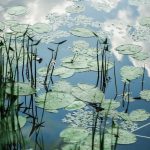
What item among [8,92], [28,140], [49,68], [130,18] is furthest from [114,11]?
[28,140]

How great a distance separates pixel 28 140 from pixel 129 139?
0.45 metres

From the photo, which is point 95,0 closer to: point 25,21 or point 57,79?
point 25,21

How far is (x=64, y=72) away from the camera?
2285 millimetres

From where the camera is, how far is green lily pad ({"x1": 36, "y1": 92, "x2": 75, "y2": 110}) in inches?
79.3

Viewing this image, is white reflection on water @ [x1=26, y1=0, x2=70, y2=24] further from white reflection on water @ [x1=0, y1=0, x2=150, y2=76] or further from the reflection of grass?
the reflection of grass

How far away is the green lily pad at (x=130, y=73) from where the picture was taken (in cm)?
227

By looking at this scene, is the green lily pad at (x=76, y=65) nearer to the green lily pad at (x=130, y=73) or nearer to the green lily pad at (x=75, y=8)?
the green lily pad at (x=130, y=73)

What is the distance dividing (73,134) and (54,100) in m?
0.28

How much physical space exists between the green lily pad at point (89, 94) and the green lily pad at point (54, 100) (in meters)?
0.04

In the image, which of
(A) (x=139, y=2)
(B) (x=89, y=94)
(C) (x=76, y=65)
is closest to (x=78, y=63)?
(C) (x=76, y=65)

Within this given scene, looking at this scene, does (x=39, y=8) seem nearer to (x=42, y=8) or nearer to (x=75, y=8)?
(x=42, y=8)

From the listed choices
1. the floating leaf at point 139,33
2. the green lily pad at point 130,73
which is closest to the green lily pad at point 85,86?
the green lily pad at point 130,73

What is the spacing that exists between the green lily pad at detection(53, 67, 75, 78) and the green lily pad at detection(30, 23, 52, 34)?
467 mm

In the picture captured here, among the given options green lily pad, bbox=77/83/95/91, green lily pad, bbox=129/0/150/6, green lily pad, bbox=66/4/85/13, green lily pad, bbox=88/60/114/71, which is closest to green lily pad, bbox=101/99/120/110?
green lily pad, bbox=77/83/95/91
